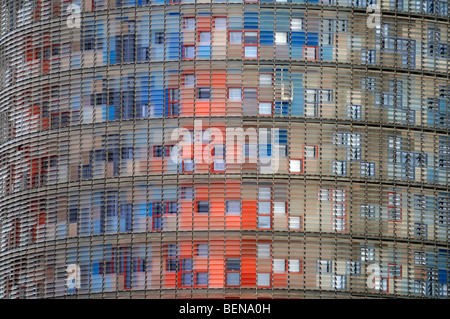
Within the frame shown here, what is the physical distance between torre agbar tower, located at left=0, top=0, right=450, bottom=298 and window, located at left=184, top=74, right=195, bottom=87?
0.30 feet

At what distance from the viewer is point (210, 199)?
83.7m

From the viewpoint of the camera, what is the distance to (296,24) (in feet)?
282

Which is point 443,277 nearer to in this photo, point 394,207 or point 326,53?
point 394,207

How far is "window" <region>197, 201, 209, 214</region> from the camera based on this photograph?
8362 cm

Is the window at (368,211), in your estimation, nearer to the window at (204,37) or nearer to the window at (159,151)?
the window at (159,151)

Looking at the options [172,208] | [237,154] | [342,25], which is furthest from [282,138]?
[342,25]

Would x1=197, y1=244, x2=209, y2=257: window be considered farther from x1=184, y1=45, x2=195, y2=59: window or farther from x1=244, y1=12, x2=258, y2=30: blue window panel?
x1=244, y1=12, x2=258, y2=30: blue window panel

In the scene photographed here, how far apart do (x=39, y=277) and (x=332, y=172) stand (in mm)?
20087

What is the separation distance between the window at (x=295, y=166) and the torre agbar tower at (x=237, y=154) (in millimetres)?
89

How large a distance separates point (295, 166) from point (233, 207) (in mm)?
4716

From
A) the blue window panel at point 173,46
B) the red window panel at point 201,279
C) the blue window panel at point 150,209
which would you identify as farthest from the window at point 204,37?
the red window panel at point 201,279

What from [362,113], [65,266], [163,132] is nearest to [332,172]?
[362,113]

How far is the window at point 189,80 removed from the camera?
280 feet
